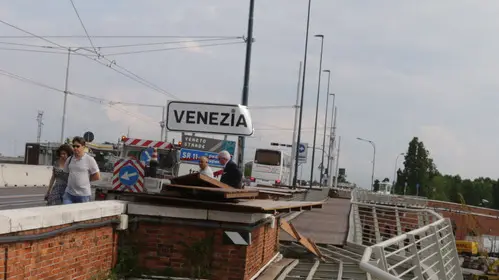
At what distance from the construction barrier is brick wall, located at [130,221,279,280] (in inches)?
820

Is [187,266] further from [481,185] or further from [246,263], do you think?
[481,185]

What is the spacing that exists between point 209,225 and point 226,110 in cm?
235

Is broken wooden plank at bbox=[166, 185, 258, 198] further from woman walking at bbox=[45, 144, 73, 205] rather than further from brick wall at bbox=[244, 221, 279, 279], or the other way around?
woman walking at bbox=[45, 144, 73, 205]

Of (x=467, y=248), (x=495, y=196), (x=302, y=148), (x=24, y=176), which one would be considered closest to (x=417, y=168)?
(x=495, y=196)

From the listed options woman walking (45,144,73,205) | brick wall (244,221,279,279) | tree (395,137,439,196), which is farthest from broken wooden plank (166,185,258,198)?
tree (395,137,439,196)

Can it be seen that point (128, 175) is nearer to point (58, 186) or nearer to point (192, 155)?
point (58, 186)

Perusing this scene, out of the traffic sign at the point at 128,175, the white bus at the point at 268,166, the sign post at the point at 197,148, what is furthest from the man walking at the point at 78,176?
the white bus at the point at 268,166

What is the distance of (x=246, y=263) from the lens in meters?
7.52

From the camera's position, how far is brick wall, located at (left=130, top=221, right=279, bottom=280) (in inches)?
292

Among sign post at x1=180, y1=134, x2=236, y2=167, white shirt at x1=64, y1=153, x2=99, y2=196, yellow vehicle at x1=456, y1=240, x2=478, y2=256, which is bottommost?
yellow vehicle at x1=456, y1=240, x2=478, y2=256

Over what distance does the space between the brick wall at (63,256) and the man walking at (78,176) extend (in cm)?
124

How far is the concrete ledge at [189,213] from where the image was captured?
739 centimetres

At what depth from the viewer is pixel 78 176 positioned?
26.8 feet

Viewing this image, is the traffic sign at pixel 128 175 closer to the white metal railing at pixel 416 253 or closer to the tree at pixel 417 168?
the white metal railing at pixel 416 253
